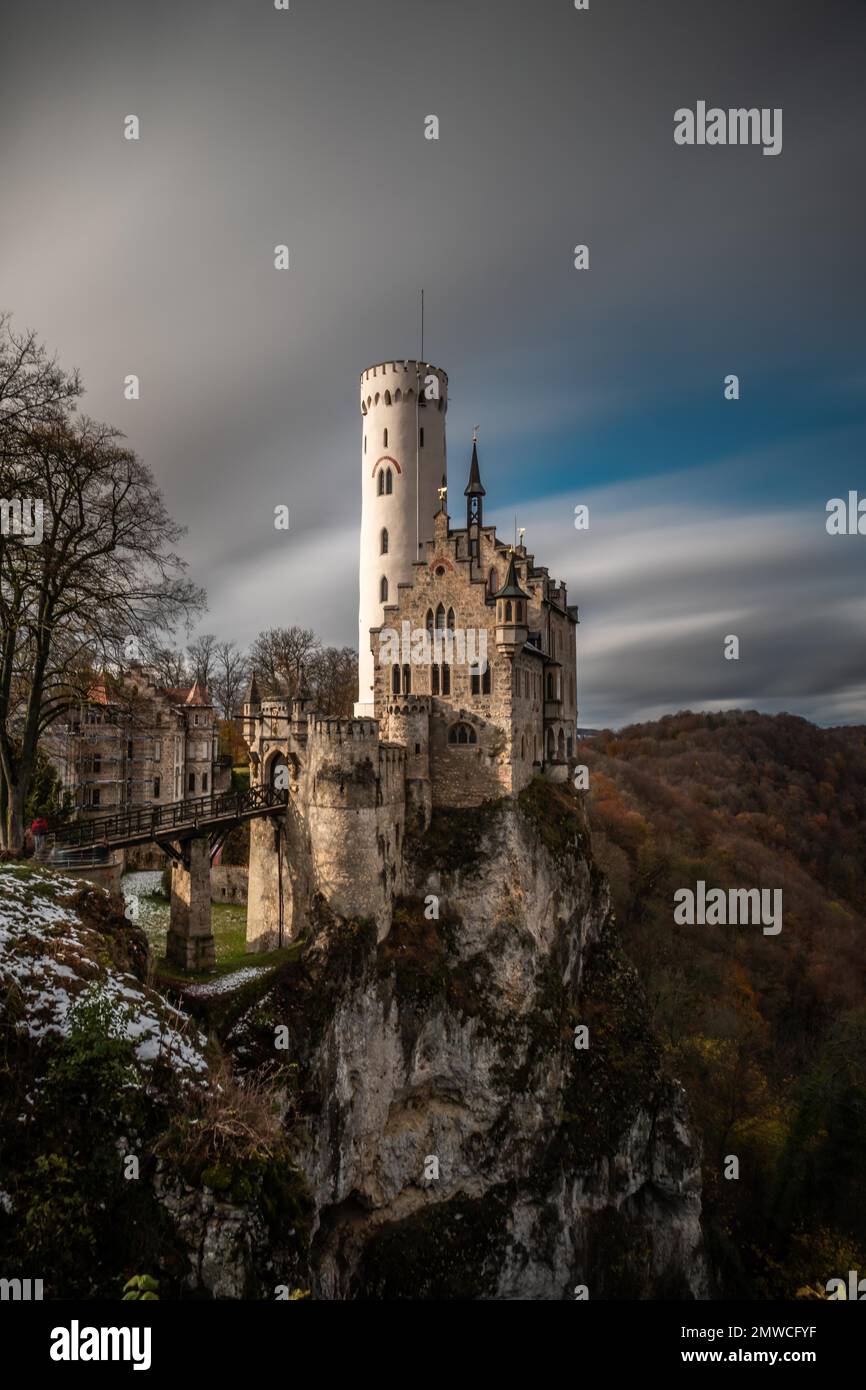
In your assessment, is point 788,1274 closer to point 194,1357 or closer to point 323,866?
point 323,866

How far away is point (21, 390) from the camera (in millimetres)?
18406

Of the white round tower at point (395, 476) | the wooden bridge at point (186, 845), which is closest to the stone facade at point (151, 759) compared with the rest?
the white round tower at point (395, 476)

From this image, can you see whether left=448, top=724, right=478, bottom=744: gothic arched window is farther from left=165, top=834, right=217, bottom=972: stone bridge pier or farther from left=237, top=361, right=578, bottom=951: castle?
left=165, top=834, right=217, bottom=972: stone bridge pier

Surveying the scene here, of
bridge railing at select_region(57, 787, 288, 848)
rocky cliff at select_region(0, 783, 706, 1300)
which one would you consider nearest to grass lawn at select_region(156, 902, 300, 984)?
rocky cliff at select_region(0, 783, 706, 1300)

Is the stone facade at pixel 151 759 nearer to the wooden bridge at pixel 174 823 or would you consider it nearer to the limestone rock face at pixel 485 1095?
the wooden bridge at pixel 174 823

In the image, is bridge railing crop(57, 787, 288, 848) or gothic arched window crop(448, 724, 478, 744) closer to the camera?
bridge railing crop(57, 787, 288, 848)

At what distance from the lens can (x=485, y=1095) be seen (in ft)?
89.9

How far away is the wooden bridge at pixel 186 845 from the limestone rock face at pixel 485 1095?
3.68 m

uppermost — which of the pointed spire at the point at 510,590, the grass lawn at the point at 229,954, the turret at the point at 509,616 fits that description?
the pointed spire at the point at 510,590

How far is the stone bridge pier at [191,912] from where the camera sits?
23906mm

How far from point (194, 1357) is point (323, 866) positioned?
19.8 meters

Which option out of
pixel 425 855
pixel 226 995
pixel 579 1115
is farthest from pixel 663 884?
pixel 226 995

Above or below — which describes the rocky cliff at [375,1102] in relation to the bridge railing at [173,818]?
below

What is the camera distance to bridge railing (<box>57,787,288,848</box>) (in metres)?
22.4
